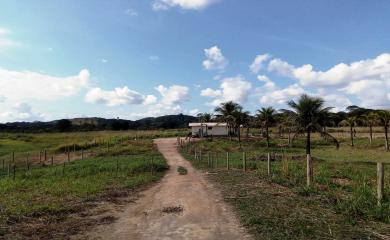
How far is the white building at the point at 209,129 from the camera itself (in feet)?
264

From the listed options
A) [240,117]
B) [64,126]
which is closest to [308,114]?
[240,117]

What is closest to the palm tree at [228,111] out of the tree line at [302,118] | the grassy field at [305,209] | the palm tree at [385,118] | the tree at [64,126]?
the tree line at [302,118]

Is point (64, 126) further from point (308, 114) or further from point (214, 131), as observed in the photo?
point (308, 114)

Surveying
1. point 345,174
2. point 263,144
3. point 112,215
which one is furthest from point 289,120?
point 112,215

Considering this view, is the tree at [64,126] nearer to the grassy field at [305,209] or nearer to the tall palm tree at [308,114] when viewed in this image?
the tall palm tree at [308,114]

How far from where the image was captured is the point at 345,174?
894 inches

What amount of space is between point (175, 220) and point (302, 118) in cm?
3036

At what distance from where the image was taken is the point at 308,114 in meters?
39.2

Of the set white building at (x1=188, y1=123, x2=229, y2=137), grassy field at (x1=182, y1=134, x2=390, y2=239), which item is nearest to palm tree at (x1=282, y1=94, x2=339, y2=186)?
grassy field at (x1=182, y1=134, x2=390, y2=239)

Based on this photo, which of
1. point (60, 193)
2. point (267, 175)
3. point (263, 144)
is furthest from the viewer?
point (263, 144)

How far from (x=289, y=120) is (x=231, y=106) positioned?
3107cm

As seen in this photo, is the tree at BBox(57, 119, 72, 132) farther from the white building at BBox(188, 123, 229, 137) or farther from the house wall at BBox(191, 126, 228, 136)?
the white building at BBox(188, 123, 229, 137)

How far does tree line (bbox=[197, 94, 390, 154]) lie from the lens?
39156 millimetres

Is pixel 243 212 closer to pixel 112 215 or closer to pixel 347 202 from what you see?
pixel 347 202
